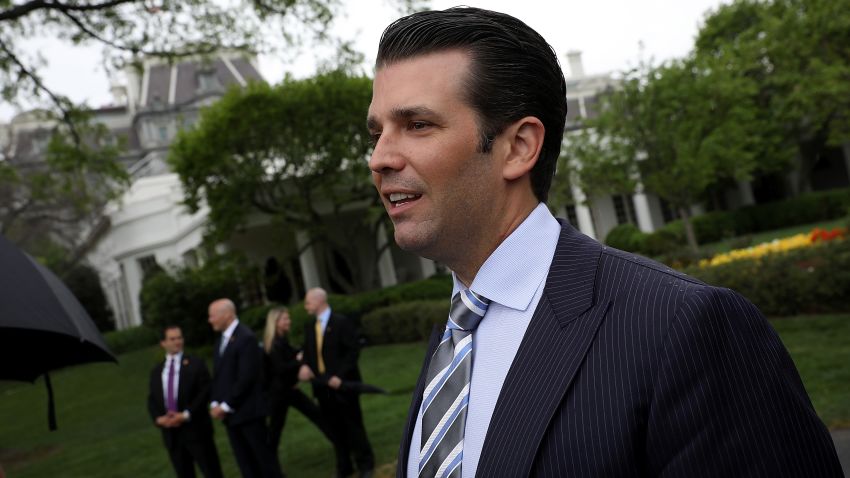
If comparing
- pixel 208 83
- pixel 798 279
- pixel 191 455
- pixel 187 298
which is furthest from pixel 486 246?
pixel 208 83

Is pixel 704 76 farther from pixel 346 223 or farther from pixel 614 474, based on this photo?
pixel 614 474

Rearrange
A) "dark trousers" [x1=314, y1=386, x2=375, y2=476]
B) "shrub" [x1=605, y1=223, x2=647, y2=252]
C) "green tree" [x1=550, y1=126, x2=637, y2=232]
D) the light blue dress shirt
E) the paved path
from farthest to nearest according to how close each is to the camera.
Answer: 1. "shrub" [x1=605, y1=223, x2=647, y2=252]
2. "green tree" [x1=550, y1=126, x2=637, y2=232]
3. "dark trousers" [x1=314, y1=386, x2=375, y2=476]
4. the paved path
5. the light blue dress shirt

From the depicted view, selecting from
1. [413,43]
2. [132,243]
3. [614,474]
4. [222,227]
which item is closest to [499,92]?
[413,43]

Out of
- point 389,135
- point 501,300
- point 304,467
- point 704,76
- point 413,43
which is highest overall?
point 704,76

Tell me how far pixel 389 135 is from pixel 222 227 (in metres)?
25.0

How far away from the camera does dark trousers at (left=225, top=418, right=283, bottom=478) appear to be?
8961 mm

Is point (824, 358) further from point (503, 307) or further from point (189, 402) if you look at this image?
point (503, 307)

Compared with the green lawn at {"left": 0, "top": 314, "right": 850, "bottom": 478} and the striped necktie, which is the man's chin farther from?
the green lawn at {"left": 0, "top": 314, "right": 850, "bottom": 478}

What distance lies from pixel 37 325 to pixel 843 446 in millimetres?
6368

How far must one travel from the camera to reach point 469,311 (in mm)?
1958

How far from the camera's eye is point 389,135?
6.40 ft

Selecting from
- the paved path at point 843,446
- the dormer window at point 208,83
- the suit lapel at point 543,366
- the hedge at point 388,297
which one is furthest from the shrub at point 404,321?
the dormer window at point 208,83

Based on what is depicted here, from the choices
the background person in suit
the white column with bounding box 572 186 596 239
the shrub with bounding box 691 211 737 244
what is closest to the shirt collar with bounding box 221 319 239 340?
the background person in suit

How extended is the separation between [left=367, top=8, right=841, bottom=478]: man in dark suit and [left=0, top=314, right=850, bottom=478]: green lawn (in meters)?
7.12
